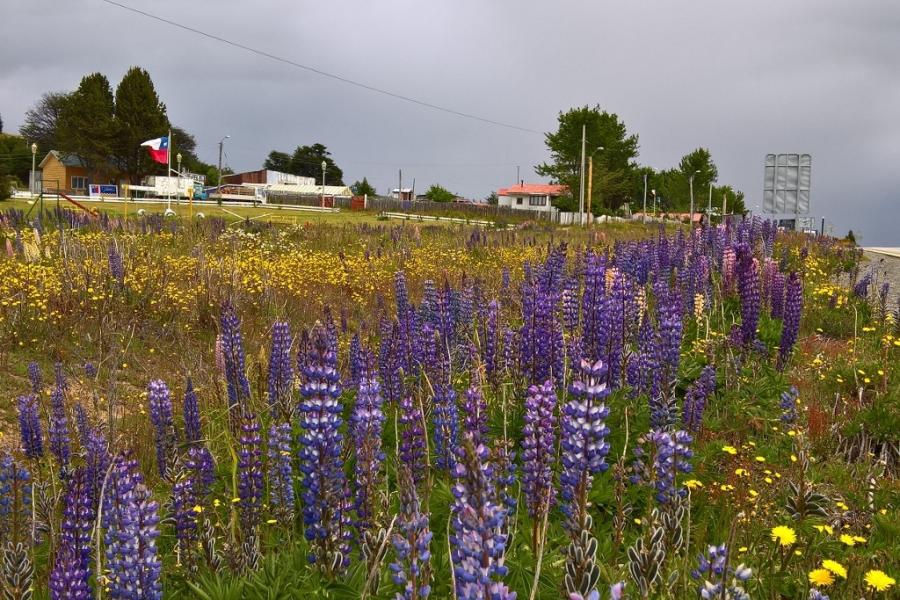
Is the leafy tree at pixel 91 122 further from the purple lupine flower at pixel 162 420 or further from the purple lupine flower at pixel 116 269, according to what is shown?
the purple lupine flower at pixel 162 420

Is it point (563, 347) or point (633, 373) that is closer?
point (563, 347)

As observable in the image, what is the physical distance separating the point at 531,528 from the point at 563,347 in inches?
69.6

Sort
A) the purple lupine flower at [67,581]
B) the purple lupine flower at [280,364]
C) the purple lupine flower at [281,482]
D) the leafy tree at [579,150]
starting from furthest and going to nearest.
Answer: the leafy tree at [579,150] < the purple lupine flower at [280,364] < the purple lupine flower at [281,482] < the purple lupine flower at [67,581]

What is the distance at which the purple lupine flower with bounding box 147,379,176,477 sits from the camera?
4316 millimetres

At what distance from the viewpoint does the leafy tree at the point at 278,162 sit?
403ft

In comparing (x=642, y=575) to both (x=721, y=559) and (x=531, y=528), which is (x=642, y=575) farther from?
(x=531, y=528)

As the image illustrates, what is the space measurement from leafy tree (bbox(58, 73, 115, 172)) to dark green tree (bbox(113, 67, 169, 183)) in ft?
3.04

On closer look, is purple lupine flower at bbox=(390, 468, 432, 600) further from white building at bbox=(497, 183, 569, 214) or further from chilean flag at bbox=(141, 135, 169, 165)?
white building at bbox=(497, 183, 569, 214)

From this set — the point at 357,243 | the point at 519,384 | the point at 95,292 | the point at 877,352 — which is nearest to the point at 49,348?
the point at 95,292

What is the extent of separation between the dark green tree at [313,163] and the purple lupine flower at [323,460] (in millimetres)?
121021

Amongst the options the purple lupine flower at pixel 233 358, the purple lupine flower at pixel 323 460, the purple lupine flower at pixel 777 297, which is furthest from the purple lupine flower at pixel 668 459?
the purple lupine flower at pixel 777 297

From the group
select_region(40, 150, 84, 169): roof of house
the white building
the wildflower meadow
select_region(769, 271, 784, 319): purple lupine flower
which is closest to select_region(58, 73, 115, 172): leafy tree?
select_region(40, 150, 84, 169): roof of house

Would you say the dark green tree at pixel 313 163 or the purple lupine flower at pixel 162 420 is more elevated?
the dark green tree at pixel 313 163

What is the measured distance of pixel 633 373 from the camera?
5.46 meters
